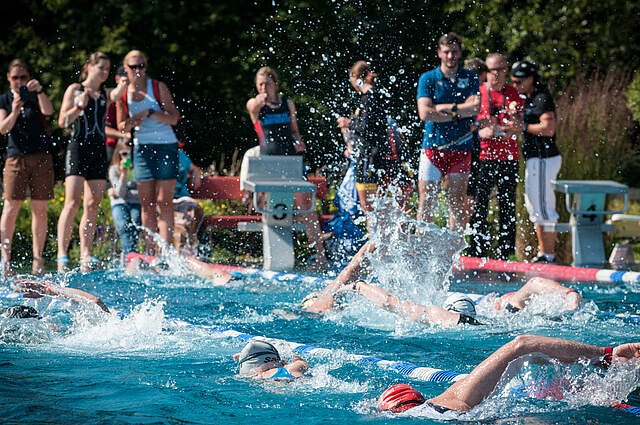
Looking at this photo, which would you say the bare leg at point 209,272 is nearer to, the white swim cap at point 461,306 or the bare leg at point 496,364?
the white swim cap at point 461,306

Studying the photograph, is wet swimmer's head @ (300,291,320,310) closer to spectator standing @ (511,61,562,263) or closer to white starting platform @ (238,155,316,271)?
white starting platform @ (238,155,316,271)

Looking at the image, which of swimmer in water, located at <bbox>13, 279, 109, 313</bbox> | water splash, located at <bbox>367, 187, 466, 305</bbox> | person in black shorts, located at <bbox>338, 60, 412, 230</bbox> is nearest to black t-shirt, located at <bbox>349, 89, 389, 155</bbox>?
person in black shorts, located at <bbox>338, 60, 412, 230</bbox>

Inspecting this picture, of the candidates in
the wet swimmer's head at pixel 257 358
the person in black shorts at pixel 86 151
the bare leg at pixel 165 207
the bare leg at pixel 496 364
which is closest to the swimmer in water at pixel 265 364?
the wet swimmer's head at pixel 257 358

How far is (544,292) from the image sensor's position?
239 inches

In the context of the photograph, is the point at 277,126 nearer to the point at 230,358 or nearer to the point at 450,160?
the point at 450,160

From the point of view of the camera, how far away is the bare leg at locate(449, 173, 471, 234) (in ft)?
27.3

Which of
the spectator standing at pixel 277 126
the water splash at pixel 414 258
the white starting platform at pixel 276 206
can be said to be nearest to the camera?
the water splash at pixel 414 258

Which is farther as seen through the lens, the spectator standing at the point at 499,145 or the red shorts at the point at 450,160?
the spectator standing at the point at 499,145

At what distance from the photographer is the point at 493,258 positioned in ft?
31.9

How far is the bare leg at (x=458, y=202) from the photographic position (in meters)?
8.34

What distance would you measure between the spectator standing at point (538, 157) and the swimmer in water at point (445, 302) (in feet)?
8.11

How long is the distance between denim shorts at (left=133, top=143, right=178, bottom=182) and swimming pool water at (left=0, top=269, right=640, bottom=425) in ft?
3.69

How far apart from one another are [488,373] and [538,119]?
510 centimetres

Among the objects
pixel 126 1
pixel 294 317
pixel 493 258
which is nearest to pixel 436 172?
pixel 493 258
